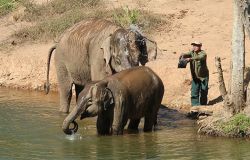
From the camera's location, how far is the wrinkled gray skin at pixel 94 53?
1303 centimetres

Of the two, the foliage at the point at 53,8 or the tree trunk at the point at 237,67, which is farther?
the foliage at the point at 53,8

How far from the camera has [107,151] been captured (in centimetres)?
1124

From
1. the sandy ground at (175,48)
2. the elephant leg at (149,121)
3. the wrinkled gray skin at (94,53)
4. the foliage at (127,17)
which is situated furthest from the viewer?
the foliage at (127,17)

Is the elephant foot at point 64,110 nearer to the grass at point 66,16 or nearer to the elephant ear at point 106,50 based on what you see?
the elephant ear at point 106,50

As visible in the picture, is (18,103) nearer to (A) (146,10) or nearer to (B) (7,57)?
(B) (7,57)

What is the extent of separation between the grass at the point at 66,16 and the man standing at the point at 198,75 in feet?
15.5

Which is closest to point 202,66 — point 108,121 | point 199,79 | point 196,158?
point 199,79

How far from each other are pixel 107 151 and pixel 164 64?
18.7ft

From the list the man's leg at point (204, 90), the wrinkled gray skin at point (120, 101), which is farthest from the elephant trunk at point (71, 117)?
the man's leg at point (204, 90)

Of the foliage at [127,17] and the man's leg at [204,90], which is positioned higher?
the foliage at [127,17]

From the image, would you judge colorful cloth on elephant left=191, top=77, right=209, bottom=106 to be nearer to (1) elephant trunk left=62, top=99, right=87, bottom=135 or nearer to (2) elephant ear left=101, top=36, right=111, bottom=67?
(2) elephant ear left=101, top=36, right=111, bottom=67

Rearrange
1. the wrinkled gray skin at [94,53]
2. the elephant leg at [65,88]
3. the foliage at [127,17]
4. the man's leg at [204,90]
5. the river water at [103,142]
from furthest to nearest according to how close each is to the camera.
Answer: the foliage at [127,17] → the elephant leg at [65,88] → the man's leg at [204,90] → the wrinkled gray skin at [94,53] → the river water at [103,142]

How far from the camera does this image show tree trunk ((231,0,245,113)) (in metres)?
12.4

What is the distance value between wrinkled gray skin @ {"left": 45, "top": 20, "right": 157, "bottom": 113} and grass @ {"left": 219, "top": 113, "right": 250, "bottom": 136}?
6.35 ft
